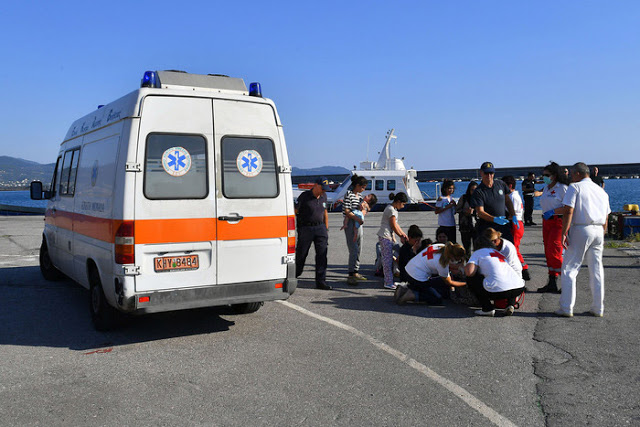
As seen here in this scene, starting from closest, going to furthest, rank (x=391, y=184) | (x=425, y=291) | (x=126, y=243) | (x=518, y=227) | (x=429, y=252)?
1. (x=126, y=243)
2. (x=425, y=291)
3. (x=429, y=252)
4. (x=518, y=227)
5. (x=391, y=184)

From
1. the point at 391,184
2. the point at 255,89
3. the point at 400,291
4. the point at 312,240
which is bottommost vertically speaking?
the point at 400,291

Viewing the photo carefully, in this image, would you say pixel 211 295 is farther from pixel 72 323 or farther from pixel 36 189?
pixel 36 189

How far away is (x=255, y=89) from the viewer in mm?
6441

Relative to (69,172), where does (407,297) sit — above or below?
below

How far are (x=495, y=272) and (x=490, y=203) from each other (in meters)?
1.63

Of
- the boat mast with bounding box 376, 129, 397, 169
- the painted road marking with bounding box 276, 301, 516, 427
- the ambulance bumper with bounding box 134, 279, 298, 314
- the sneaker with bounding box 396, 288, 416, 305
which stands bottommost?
the painted road marking with bounding box 276, 301, 516, 427

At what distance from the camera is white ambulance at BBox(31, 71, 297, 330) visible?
5539 mm

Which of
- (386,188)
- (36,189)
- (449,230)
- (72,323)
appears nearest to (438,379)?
(72,323)

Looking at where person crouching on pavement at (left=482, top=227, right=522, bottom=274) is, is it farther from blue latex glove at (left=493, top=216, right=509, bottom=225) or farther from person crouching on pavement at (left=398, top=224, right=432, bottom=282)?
person crouching on pavement at (left=398, top=224, right=432, bottom=282)

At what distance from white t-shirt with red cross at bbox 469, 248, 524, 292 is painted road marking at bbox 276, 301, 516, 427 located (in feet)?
6.07

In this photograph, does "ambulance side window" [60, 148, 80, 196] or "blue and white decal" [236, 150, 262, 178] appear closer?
"blue and white decal" [236, 150, 262, 178]

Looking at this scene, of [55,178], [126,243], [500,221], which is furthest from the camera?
[55,178]

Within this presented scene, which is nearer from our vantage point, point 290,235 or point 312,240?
point 290,235

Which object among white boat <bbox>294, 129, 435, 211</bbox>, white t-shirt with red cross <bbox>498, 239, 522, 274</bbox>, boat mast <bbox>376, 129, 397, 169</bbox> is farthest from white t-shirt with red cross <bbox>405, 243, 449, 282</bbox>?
boat mast <bbox>376, 129, 397, 169</bbox>
